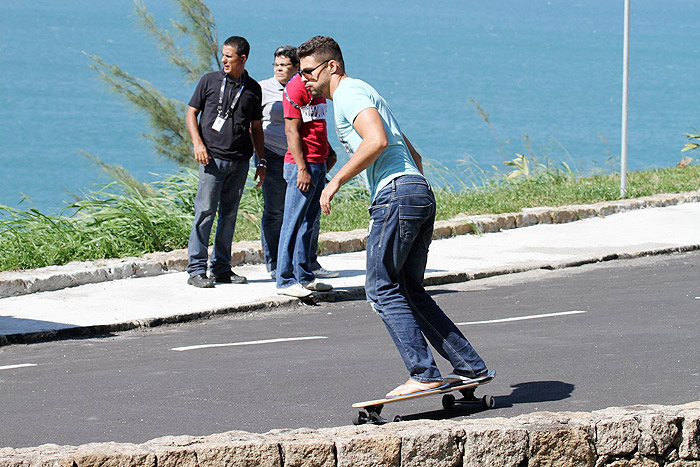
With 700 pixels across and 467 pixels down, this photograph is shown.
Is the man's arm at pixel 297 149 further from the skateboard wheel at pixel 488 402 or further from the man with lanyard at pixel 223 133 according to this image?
the skateboard wheel at pixel 488 402

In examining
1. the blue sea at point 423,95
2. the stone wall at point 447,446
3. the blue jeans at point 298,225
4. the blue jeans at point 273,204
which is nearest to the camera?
the stone wall at point 447,446

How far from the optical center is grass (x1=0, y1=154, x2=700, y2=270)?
11.2 m

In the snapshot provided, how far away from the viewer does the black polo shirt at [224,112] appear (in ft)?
32.8

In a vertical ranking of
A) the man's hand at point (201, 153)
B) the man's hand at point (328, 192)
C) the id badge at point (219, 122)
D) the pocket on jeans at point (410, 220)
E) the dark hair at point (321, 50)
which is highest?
the dark hair at point (321, 50)

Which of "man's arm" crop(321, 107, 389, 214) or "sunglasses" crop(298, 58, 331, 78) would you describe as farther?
"sunglasses" crop(298, 58, 331, 78)

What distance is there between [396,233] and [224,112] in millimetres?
4360

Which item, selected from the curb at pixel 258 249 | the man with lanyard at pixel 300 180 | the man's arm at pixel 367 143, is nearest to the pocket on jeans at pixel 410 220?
the man's arm at pixel 367 143

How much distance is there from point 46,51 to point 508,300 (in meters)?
98.8

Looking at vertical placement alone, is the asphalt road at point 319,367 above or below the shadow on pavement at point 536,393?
above

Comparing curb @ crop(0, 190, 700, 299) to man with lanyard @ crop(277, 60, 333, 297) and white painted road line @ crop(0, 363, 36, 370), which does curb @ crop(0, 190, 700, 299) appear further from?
white painted road line @ crop(0, 363, 36, 370)

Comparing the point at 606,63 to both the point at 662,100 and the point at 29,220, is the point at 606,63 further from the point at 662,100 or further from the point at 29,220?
the point at 29,220

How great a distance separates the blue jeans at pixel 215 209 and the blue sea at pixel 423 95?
3412mm

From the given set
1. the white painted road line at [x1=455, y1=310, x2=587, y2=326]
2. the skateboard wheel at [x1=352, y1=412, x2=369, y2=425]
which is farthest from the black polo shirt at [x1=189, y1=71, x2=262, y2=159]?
the skateboard wheel at [x1=352, y1=412, x2=369, y2=425]

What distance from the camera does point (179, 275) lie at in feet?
35.6
